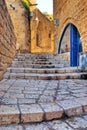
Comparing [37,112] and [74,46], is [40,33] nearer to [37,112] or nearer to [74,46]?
[74,46]

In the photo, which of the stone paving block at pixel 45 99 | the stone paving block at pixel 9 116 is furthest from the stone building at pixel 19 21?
the stone paving block at pixel 9 116

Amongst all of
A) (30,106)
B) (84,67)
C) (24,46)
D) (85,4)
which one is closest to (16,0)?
(24,46)

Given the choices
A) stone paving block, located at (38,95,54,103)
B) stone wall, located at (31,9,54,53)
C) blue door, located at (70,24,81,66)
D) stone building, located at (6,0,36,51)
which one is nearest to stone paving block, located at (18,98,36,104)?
stone paving block, located at (38,95,54,103)

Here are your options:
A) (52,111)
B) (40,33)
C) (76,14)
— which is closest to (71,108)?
(52,111)

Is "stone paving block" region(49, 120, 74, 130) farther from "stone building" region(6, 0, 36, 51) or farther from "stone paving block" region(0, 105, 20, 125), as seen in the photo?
"stone building" region(6, 0, 36, 51)

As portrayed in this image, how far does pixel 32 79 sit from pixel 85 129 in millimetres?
3489

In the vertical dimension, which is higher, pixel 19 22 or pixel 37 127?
pixel 19 22

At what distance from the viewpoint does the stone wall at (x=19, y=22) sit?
588 inches

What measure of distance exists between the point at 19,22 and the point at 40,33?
26.3 feet

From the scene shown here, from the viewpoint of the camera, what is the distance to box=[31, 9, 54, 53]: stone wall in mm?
21258

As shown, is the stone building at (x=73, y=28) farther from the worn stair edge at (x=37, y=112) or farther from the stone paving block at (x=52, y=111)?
the stone paving block at (x=52, y=111)

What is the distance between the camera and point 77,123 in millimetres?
2254

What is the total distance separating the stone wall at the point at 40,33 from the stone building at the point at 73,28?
9961mm

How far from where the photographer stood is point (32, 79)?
18.1 ft
